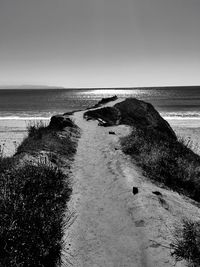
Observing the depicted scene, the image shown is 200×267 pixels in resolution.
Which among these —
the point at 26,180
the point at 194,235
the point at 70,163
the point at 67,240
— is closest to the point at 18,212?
the point at 67,240

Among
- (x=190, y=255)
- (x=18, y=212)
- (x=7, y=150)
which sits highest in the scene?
(x=18, y=212)

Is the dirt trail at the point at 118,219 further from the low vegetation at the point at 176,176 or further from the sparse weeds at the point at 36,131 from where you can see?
the sparse weeds at the point at 36,131

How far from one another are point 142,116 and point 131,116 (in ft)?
4.19

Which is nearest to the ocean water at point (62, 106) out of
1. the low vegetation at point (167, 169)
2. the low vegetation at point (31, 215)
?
the low vegetation at point (167, 169)

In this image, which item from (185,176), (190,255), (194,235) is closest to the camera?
(190,255)

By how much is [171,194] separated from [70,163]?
4768 mm

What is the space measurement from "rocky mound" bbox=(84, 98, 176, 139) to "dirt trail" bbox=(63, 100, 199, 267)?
11489mm

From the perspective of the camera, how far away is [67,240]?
5.53 m

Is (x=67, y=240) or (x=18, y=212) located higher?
(x=18, y=212)

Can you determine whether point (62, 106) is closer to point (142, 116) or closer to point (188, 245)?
point (142, 116)

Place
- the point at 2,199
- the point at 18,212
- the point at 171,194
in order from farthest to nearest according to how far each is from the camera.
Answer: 1. the point at 171,194
2. the point at 2,199
3. the point at 18,212

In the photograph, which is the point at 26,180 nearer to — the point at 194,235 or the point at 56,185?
the point at 56,185

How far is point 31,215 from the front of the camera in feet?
17.4

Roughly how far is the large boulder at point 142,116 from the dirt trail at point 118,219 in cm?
1244
